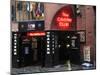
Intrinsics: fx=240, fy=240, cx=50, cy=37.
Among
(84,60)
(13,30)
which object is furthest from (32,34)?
(84,60)

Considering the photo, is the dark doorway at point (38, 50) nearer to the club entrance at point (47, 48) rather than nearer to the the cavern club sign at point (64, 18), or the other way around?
the club entrance at point (47, 48)

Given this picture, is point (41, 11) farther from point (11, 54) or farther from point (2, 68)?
point (2, 68)

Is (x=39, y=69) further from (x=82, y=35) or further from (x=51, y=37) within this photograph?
(x=82, y=35)

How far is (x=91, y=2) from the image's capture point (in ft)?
8.51

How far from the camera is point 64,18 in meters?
2.48

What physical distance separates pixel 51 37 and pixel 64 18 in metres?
0.24

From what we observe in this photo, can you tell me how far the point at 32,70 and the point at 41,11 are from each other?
0.59 m

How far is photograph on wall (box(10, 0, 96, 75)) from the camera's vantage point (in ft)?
7.59

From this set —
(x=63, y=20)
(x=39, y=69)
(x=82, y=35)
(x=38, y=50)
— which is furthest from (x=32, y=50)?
(x=82, y=35)

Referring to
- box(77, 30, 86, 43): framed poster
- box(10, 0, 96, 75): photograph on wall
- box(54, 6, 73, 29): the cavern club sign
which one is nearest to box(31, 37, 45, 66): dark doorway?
box(10, 0, 96, 75): photograph on wall

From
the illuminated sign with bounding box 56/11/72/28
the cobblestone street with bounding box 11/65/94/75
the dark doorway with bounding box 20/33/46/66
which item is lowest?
the cobblestone street with bounding box 11/65/94/75

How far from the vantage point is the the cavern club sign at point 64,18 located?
2445mm

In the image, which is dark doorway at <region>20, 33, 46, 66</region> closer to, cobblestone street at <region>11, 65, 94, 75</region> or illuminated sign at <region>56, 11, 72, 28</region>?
cobblestone street at <region>11, 65, 94, 75</region>

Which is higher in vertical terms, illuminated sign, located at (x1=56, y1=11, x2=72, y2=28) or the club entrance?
illuminated sign, located at (x1=56, y1=11, x2=72, y2=28)
